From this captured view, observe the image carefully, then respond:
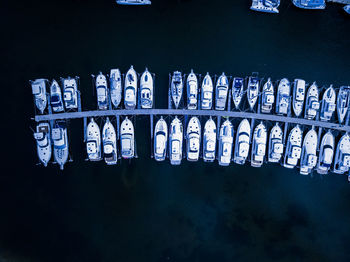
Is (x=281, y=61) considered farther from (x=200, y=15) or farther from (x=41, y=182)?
(x=41, y=182)

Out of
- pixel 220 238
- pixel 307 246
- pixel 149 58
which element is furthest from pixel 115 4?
pixel 307 246

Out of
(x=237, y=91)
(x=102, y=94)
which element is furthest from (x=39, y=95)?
(x=237, y=91)

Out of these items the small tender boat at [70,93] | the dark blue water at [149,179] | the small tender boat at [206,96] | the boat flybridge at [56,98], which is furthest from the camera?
the dark blue water at [149,179]

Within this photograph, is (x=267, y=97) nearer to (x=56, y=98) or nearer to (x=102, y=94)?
(x=102, y=94)

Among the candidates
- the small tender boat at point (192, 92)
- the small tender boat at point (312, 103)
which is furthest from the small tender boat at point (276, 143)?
the small tender boat at point (192, 92)

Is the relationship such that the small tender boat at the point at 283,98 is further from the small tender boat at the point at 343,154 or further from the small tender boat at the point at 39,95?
the small tender boat at the point at 39,95

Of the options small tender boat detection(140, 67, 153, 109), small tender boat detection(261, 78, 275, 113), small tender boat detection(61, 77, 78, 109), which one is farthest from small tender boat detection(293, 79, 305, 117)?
small tender boat detection(61, 77, 78, 109)

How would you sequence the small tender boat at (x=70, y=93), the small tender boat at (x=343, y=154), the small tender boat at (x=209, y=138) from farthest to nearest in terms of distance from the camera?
the small tender boat at (x=343, y=154), the small tender boat at (x=209, y=138), the small tender boat at (x=70, y=93)
